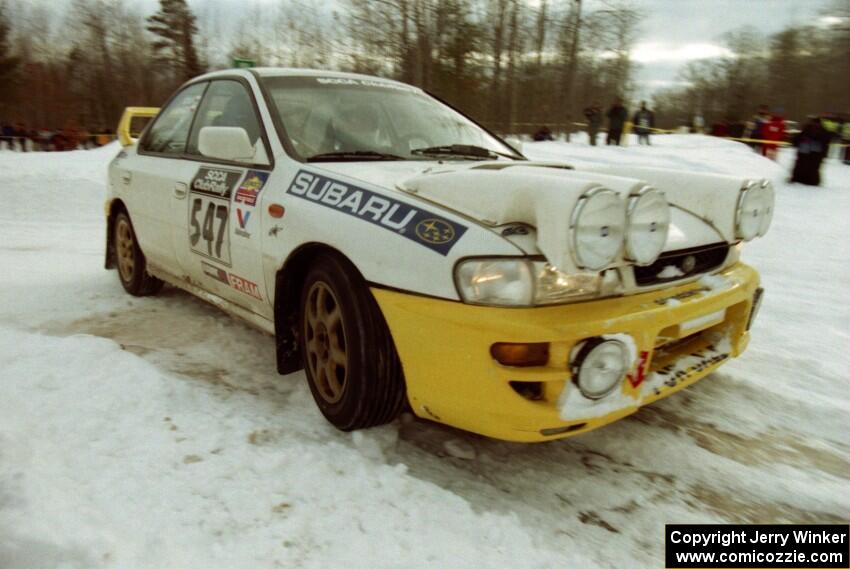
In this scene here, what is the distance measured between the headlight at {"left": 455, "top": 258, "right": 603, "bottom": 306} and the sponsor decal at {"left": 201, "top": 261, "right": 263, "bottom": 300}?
4.18 ft

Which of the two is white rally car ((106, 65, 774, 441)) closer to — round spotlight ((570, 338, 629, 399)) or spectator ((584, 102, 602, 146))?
round spotlight ((570, 338, 629, 399))

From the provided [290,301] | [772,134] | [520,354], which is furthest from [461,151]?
[772,134]

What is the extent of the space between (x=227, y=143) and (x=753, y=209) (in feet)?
7.92

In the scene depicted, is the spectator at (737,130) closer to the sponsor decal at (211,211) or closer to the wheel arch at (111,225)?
the wheel arch at (111,225)

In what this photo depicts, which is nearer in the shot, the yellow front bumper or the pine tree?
the yellow front bumper

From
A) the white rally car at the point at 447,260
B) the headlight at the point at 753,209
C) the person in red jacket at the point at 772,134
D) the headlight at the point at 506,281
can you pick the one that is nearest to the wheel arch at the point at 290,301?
the white rally car at the point at 447,260

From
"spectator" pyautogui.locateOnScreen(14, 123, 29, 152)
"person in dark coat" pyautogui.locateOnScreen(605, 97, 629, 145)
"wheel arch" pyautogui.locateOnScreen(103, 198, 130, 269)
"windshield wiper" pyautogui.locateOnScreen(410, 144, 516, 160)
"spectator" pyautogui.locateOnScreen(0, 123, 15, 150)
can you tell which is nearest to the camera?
"windshield wiper" pyautogui.locateOnScreen(410, 144, 516, 160)

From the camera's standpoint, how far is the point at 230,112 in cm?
329

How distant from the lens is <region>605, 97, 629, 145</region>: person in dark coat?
60.1ft

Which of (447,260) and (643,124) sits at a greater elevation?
(643,124)

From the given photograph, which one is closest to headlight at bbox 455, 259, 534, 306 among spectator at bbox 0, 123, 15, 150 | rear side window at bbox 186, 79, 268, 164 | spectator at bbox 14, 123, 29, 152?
rear side window at bbox 186, 79, 268, 164

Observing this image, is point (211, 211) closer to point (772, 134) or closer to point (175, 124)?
point (175, 124)

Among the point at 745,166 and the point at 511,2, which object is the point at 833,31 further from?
the point at 745,166

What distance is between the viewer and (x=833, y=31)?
3809 cm
